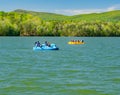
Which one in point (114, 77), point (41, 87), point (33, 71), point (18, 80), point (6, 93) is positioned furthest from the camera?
point (33, 71)

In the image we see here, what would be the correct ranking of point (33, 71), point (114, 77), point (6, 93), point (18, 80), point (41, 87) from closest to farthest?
point (6, 93) → point (41, 87) → point (18, 80) → point (114, 77) → point (33, 71)

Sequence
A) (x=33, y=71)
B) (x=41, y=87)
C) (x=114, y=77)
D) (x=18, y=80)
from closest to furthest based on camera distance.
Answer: (x=41, y=87), (x=18, y=80), (x=114, y=77), (x=33, y=71)

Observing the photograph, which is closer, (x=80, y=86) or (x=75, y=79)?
(x=80, y=86)

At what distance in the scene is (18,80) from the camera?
41812mm

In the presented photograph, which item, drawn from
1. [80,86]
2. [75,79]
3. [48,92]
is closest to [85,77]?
[75,79]

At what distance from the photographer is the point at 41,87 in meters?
37.4

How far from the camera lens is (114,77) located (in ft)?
146

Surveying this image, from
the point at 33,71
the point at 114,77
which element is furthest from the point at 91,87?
the point at 33,71

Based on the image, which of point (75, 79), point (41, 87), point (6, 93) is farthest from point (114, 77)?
point (6, 93)

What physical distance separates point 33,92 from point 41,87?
2538 millimetres

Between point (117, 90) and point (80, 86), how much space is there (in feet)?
12.6

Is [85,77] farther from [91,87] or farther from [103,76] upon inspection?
[91,87]

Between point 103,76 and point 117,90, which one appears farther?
point 103,76

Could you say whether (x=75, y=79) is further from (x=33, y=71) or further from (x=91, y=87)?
(x=33, y=71)
